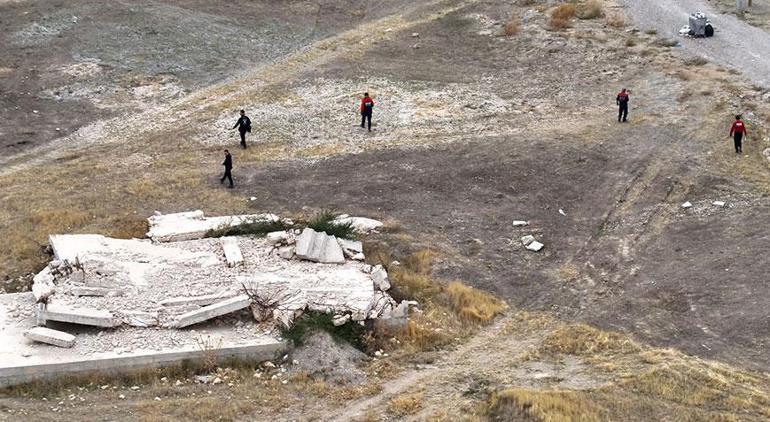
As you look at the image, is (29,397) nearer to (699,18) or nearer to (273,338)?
(273,338)

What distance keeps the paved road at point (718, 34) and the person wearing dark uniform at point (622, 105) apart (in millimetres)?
4664

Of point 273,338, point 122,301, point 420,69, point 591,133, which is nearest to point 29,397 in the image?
point 122,301

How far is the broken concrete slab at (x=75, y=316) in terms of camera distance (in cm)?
1591

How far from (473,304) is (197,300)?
206 inches

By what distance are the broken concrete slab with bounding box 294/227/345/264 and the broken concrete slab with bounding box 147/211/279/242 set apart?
224 cm

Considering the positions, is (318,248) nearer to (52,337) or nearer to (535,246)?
(535,246)

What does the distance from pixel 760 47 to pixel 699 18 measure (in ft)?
7.96

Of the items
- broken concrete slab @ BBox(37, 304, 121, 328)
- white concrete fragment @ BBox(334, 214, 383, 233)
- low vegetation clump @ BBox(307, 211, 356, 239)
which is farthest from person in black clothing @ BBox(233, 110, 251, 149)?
broken concrete slab @ BBox(37, 304, 121, 328)

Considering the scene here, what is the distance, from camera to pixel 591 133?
26.5 meters

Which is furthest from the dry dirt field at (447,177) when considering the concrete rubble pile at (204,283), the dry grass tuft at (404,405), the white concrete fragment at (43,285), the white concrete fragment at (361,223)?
the white concrete fragment at (43,285)

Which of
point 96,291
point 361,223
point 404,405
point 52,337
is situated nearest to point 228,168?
point 361,223

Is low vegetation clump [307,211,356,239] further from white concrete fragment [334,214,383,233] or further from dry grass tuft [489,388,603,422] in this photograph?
dry grass tuft [489,388,603,422]

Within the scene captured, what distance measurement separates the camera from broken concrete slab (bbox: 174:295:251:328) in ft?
53.5

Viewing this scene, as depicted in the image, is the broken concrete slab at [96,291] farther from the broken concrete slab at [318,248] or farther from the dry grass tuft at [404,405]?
the dry grass tuft at [404,405]
